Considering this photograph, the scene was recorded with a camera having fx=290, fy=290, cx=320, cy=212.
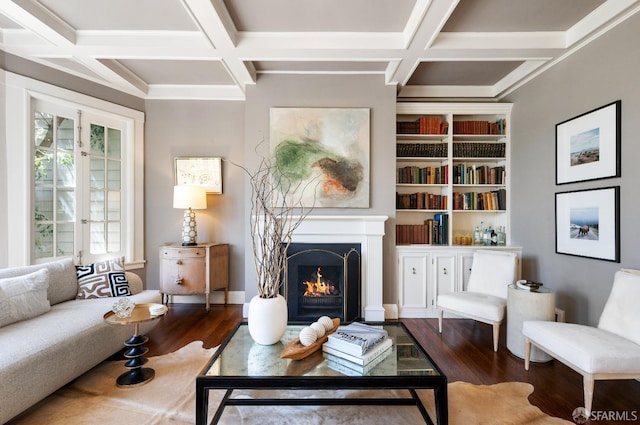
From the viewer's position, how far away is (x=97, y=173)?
11.3 ft

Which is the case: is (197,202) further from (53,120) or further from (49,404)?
(49,404)

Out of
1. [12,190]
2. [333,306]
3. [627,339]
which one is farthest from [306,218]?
[12,190]

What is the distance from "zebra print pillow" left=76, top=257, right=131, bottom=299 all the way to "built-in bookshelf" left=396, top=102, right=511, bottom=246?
2920 mm

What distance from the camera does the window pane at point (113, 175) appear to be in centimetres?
354

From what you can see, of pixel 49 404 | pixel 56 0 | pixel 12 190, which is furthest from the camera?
pixel 12 190

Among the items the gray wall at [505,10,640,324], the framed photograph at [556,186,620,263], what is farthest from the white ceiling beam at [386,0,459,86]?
the framed photograph at [556,186,620,263]

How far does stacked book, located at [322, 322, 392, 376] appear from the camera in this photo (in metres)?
1.45

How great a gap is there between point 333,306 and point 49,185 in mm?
3252

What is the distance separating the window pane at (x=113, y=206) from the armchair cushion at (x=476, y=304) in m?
3.88

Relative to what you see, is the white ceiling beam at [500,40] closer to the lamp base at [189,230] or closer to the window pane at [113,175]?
the lamp base at [189,230]

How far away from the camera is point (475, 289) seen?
3.00 m

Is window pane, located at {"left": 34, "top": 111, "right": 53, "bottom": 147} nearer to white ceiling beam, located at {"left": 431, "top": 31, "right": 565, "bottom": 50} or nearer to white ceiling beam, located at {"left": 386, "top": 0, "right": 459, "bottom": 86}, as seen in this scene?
A: white ceiling beam, located at {"left": 386, "top": 0, "right": 459, "bottom": 86}

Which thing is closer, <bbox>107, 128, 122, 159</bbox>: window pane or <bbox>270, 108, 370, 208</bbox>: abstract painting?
<bbox>270, 108, 370, 208</bbox>: abstract painting

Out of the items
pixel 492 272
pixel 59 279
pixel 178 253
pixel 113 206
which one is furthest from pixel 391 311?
pixel 113 206
